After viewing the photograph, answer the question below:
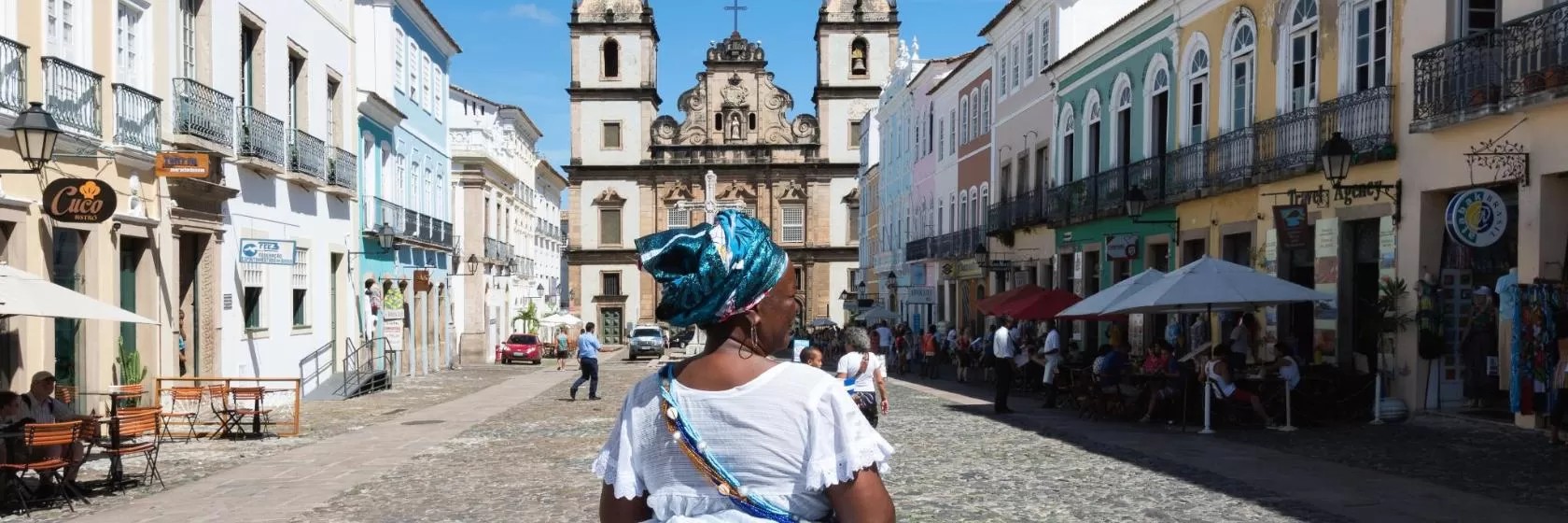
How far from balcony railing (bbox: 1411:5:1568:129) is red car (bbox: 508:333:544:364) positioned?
3255 cm

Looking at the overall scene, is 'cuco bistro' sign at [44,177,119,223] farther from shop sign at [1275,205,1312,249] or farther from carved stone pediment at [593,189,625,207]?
carved stone pediment at [593,189,625,207]

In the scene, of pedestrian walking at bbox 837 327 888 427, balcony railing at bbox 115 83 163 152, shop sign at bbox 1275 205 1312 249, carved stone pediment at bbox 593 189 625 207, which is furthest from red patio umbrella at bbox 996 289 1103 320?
carved stone pediment at bbox 593 189 625 207

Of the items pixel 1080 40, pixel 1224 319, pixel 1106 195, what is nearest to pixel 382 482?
pixel 1224 319

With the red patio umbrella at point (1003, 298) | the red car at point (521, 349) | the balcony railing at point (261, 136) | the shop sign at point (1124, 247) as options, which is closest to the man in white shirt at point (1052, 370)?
the shop sign at point (1124, 247)

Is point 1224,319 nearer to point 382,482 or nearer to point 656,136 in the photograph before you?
point 382,482

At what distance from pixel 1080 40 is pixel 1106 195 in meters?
5.37

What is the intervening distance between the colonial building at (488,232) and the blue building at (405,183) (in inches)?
102

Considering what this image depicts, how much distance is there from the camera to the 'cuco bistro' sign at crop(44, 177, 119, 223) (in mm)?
14273

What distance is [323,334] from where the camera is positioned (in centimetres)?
2600

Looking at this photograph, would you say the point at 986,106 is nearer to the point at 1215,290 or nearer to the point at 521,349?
the point at 521,349

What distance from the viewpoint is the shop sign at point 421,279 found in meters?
33.7

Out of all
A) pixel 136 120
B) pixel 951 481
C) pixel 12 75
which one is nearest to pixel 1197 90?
pixel 951 481

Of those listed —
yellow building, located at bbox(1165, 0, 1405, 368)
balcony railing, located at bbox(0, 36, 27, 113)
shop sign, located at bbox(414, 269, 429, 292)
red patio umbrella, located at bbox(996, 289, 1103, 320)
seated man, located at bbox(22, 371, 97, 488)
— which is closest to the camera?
seated man, located at bbox(22, 371, 97, 488)

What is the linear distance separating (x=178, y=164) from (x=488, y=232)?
29860 millimetres
